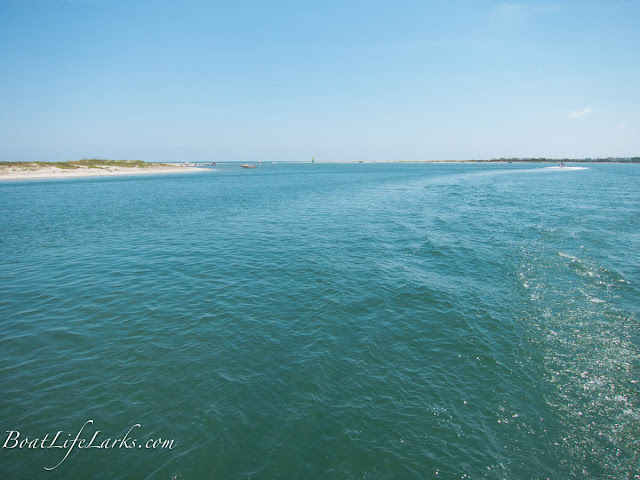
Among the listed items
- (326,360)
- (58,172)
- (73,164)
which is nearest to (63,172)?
(58,172)

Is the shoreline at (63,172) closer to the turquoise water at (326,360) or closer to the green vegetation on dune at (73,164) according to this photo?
the green vegetation on dune at (73,164)

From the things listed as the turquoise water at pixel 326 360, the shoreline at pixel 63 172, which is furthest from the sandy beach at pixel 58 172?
the turquoise water at pixel 326 360

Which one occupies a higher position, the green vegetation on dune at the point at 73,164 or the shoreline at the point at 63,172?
the green vegetation on dune at the point at 73,164

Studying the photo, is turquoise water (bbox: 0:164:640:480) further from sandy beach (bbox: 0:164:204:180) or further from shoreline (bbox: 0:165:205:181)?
sandy beach (bbox: 0:164:204:180)

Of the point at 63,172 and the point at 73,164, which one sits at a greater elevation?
the point at 73,164

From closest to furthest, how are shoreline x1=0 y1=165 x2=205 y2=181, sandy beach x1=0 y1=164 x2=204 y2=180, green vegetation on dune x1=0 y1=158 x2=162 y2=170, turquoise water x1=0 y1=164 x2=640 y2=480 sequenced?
turquoise water x1=0 y1=164 x2=640 y2=480
shoreline x1=0 y1=165 x2=205 y2=181
sandy beach x1=0 y1=164 x2=204 y2=180
green vegetation on dune x1=0 y1=158 x2=162 y2=170

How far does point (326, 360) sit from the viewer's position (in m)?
13.4

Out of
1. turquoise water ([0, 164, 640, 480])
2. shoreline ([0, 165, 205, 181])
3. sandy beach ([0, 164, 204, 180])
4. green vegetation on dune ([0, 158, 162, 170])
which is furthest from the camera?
green vegetation on dune ([0, 158, 162, 170])

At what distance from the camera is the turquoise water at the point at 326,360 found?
9.20 m

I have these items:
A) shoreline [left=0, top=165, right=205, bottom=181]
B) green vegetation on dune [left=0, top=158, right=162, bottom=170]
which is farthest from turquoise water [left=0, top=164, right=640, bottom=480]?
green vegetation on dune [left=0, top=158, right=162, bottom=170]

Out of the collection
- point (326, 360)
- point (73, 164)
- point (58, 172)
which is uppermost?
point (73, 164)

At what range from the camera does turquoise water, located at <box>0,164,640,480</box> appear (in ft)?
30.2

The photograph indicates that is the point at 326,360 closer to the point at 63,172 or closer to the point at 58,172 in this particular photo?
the point at 58,172

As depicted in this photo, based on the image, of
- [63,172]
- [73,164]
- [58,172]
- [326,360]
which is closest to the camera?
[326,360]
